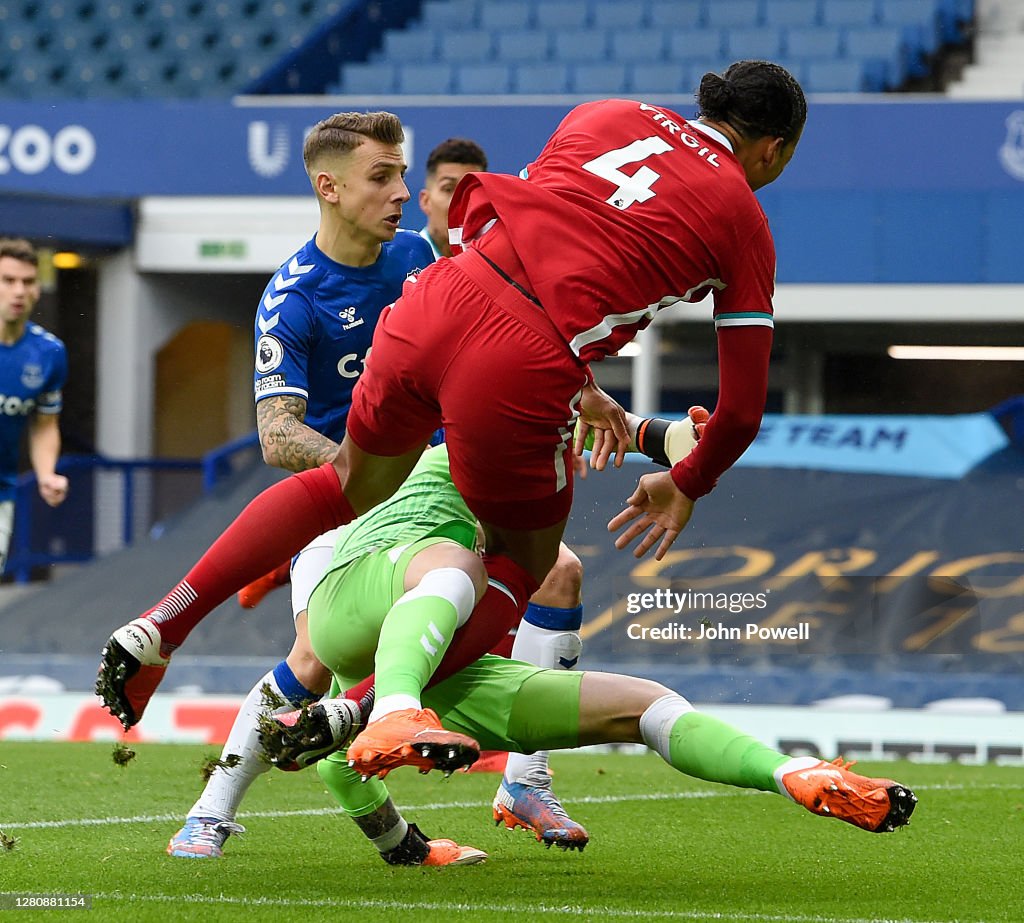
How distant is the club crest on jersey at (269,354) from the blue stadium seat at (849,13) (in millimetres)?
10267

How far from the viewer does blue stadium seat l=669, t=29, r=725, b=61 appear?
13.9 m

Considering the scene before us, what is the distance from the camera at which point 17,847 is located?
4.54 metres

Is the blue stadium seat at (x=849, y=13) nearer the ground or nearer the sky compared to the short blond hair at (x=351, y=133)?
nearer the sky

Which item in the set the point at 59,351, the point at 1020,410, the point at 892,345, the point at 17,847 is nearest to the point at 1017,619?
the point at 1020,410

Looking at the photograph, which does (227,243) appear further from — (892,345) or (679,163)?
(679,163)

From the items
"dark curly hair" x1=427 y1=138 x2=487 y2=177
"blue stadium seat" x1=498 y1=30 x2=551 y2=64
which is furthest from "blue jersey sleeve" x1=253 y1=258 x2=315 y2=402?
"blue stadium seat" x1=498 y1=30 x2=551 y2=64

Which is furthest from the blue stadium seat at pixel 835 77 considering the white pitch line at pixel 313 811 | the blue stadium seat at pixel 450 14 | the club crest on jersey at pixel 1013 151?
the white pitch line at pixel 313 811

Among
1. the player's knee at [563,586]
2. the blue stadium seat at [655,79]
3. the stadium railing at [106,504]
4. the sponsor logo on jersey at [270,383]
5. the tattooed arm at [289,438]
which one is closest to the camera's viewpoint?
the tattooed arm at [289,438]

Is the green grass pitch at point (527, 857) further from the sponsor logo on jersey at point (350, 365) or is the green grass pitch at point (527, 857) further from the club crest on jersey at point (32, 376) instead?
the club crest on jersey at point (32, 376)

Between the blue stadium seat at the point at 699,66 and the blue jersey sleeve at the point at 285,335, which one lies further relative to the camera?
the blue stadium seat at the point at 699,66

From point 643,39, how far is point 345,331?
393 inches

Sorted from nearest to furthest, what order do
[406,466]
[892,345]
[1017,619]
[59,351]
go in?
[406,466] → [1017,619] → [59,351] → [892,345]

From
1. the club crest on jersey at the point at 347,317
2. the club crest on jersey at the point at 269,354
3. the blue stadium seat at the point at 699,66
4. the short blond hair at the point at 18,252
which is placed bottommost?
the short blond hair at the point at 18,252

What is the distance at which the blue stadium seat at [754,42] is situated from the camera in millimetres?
13797
